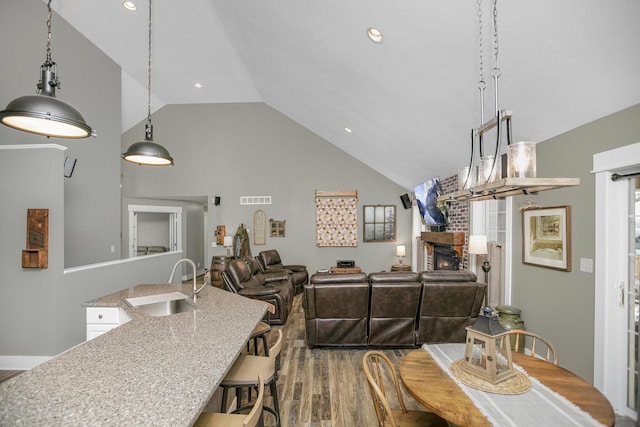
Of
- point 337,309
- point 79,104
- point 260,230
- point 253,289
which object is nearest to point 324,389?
point 337,309

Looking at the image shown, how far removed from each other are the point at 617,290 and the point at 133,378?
10.9 ft

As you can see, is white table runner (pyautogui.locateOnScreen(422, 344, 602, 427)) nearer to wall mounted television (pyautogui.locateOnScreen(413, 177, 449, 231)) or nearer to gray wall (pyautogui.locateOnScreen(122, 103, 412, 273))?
wall mounted television (pyautogui.locateOnScreen(413, 177, 449, 231))

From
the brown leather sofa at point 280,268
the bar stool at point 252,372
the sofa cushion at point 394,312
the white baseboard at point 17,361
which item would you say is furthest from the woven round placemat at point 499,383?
the brown leather sofa at point 280,268

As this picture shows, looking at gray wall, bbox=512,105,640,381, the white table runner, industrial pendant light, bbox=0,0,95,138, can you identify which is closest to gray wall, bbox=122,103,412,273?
gray wall, bbox=512,105,640,381

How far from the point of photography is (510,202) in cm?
386

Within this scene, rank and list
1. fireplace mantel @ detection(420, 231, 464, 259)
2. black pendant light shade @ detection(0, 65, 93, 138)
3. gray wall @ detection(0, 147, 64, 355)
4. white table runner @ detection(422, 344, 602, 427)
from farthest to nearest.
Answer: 1. fireplace mantel @ detection(420, 231, 464, 259)
2. gray wall @ detection(0, 147, 64, 355)
3. black pendant light shade @ detection(0, 65, 93, 138)
4. white table runner @ detection(422, 344, 602, 427)

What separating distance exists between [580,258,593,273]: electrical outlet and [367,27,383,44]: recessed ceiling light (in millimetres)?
2572

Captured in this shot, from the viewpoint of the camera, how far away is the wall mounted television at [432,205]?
5.48m

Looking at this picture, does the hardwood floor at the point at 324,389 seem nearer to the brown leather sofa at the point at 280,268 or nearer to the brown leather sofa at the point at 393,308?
the brown leather sofa at the point at 393,308

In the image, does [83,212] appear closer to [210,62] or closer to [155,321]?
[210,62]

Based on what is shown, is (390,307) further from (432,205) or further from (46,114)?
(46,114)

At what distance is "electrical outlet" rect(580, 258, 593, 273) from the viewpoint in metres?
2.67

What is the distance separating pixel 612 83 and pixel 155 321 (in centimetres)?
340

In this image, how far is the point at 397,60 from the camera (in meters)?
2.90
